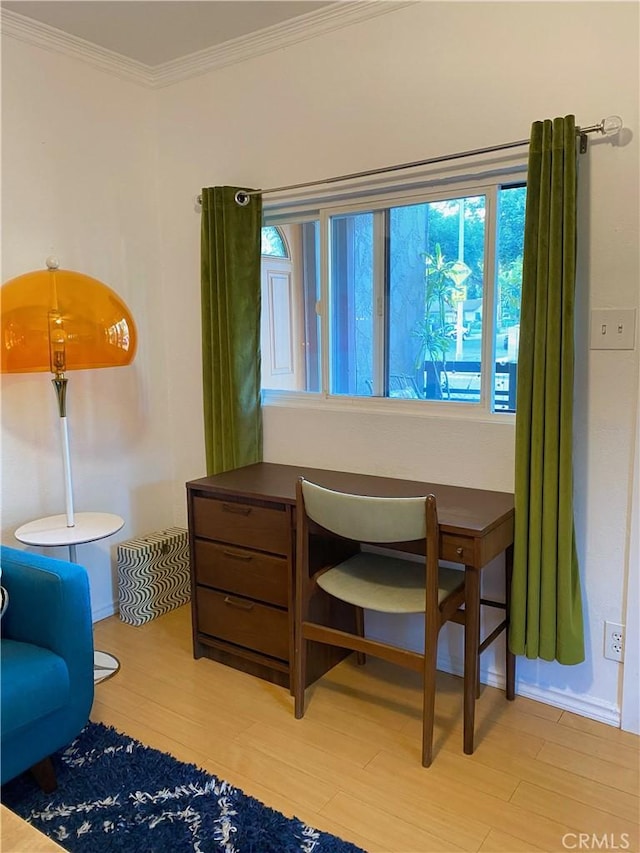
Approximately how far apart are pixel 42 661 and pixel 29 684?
0.29ft

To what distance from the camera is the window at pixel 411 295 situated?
2393 mm

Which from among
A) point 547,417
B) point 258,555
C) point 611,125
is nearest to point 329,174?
point 611,125

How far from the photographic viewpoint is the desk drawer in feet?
6.46

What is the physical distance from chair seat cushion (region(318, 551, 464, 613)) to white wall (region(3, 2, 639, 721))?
397mm

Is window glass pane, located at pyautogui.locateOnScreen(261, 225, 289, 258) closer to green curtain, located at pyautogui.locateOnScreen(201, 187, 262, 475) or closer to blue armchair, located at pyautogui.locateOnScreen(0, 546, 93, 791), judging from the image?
green curtain, located at pyautogui.locateOnScreen(201, 187, 262, 475)

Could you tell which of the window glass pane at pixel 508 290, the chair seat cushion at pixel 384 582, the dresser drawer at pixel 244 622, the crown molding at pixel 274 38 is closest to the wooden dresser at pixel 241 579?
the dresser drawer at pixel 244 622

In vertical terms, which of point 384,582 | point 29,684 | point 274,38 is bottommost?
point 29,684

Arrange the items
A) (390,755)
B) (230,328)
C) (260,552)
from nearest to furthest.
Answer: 1. (390,755)
2. (260,552)
3. (230,328)

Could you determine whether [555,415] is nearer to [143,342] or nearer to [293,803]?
[293,803]

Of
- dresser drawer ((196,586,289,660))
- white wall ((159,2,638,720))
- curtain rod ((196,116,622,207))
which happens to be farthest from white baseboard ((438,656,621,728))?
curtain rod ((196,116,622,207))

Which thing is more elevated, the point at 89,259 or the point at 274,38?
the point at 274,38

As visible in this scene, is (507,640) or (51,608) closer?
(51,608)

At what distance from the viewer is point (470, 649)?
2.08 metres
